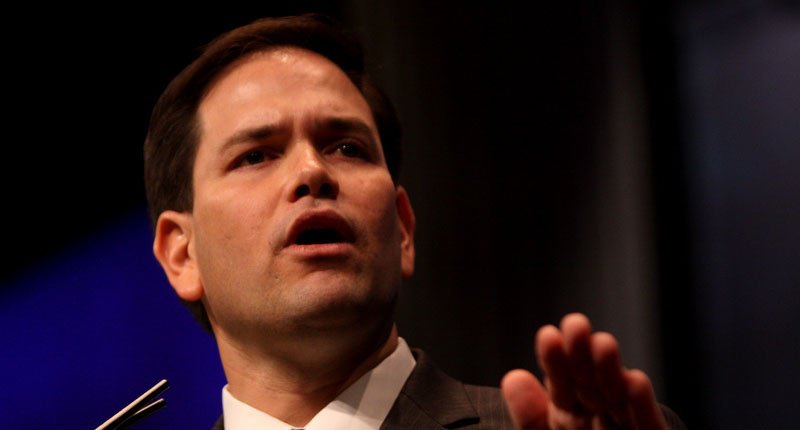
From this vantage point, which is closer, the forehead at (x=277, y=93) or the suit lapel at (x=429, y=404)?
the suit lapel at (x=429, y=404)

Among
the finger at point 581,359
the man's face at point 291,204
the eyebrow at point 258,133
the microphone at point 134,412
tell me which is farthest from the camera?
the eyebrow at point 258,133

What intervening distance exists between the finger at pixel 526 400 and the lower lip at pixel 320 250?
1.77ft

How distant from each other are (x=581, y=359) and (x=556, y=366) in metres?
0.03

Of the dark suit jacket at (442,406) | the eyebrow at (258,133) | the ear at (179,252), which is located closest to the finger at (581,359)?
the dark suit jacket at (442,406)

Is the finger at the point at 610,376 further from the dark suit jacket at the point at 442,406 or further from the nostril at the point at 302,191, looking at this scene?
the nostril at the point at 302,191

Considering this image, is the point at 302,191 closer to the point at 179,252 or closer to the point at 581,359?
the point at 179,252

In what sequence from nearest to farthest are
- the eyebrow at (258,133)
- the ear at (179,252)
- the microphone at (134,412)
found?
the microphone at (134,412), the eyebrow at (258,133), the ear at (179,252)

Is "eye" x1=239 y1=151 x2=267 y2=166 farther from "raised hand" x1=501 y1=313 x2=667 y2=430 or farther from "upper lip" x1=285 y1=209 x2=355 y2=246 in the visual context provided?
"raised hand" x1=501 y1=313 x2=667 y2=430

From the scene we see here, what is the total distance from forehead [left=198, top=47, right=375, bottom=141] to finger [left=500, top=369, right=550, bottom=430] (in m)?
0.78

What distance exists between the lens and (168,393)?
2070mm

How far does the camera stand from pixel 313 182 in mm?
1455

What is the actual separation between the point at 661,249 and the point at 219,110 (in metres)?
0.97

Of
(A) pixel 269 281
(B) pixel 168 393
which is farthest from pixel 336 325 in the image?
(B) pixel 168 393

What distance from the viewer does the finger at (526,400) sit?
0.94 m
